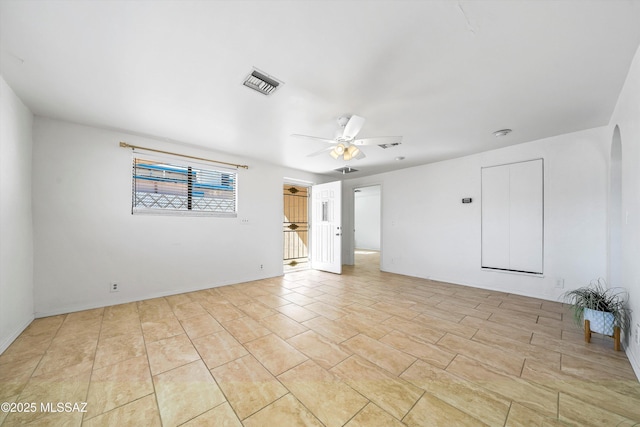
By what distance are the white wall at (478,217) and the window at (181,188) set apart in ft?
11.4

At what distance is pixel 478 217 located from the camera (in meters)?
4.17

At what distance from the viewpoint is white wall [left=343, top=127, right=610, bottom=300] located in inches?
123

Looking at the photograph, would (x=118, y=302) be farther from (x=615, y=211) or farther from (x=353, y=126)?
(x=615, y=211)

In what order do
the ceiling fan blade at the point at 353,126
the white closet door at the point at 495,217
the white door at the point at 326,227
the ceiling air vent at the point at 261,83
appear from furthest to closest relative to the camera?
the white door at the point at 326,227
the white closet door at the point at 495,217
the ceiling fan blade at the point at 353,126
the ceiling air vent at the point at 261,83

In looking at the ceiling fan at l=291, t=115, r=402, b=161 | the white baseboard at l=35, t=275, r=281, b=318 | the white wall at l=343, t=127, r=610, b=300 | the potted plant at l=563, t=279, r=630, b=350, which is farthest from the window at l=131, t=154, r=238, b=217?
the potted plant at l=563, t=279, r=630, b=350

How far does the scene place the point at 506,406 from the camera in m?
1.44

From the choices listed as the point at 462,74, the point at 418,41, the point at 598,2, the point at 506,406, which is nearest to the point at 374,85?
the point at 418,41

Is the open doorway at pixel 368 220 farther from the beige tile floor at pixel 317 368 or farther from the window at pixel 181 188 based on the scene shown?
the beige tile floor at pixel 317 368

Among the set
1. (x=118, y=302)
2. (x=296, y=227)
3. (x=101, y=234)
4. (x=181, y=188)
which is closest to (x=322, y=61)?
(x=181, y=188)

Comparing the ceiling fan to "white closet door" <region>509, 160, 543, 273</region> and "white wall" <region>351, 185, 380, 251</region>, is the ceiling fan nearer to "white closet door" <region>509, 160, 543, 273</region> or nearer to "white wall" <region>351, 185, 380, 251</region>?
"white closet door" <region>509, 160, 543, 273</region>

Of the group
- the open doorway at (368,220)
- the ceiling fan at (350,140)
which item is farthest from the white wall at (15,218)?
the open doorway at (368,220)

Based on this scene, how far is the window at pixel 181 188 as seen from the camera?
3430 millimetres

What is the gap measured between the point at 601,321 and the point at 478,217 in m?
2.25

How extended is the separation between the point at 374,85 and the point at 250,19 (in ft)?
3.69
